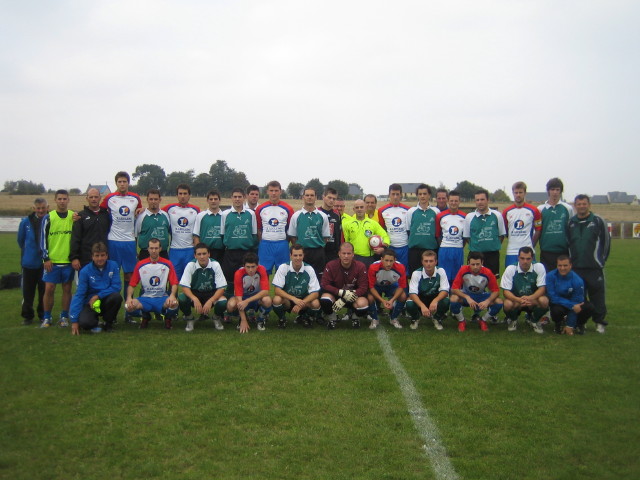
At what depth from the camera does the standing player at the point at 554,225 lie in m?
7.27

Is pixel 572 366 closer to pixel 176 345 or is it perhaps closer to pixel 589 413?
pixel 589 413

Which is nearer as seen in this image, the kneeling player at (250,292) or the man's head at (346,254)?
the kneeling player at (250,292)

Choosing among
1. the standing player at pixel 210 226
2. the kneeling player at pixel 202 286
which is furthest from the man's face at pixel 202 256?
the standing player at pixel 210 226

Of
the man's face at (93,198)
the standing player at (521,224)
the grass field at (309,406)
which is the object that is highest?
the man's face at (93,198)

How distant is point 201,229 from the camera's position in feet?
25.0

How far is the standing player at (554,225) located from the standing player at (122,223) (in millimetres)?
5946

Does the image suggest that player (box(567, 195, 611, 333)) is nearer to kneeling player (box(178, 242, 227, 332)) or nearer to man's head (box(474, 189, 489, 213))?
man's head (box(474, 189, 489, 213))

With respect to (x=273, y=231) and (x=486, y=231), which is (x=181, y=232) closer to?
(x=273, y=231)

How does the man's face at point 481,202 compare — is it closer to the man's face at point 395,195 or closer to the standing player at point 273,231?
the man's face at point 395,195

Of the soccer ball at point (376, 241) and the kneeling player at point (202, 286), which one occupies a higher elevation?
the soccer ball at point (376, 241)

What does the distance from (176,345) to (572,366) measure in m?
4.33

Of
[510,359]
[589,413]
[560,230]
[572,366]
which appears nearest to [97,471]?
[589,413]

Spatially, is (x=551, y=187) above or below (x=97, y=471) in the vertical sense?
above

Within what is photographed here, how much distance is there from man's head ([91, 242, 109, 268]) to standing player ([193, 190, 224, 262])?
136 cm
